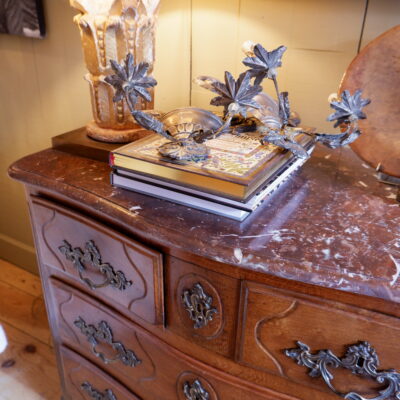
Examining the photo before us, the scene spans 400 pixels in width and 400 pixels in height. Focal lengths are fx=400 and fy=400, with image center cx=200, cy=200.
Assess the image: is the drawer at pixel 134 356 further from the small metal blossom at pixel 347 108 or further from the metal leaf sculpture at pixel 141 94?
the small metal blossom at pixel 347 108

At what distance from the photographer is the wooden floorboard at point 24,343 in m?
1.39

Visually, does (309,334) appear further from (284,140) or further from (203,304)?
(284,140)

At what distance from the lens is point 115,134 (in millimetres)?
880

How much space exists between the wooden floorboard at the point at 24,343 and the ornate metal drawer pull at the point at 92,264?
569 mm

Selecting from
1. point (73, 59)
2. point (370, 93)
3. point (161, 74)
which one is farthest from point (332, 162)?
point (73, 59)

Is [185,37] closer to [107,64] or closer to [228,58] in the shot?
[228,58]

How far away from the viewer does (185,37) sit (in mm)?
1087

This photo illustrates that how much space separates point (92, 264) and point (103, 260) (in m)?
0.04

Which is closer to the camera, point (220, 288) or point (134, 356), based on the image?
point (220, 288)

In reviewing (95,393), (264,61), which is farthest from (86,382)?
(264,61)

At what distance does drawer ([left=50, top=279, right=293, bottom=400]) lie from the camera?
72cm

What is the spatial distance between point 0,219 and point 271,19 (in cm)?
157

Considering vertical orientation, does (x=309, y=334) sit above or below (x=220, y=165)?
below

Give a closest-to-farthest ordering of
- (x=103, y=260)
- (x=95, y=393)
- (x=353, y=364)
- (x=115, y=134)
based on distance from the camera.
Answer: (x=353, y=364) → (x=103, y=260) → (x=115, y=134) → (x=95, y=393)
